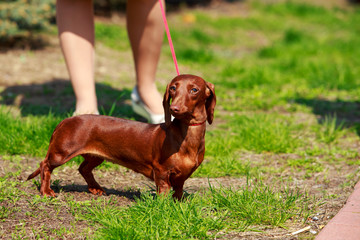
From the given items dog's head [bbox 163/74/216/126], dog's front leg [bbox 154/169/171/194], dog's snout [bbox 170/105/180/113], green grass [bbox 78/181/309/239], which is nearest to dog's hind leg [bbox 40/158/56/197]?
green grass [bbox 78/181/309/239]

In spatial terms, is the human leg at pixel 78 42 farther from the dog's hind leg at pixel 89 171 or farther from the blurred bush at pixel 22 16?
the blurred bush at pixel 22 16

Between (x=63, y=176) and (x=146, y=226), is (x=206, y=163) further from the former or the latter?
(x=146, y=226)

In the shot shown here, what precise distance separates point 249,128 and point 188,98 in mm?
1745

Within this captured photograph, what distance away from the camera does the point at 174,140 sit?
98.3 inches

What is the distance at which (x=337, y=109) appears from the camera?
485 centimetres

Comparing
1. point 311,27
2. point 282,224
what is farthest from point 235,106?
point 311,27

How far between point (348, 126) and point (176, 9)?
6666mm

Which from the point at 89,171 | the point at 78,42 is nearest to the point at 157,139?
the point at 89,171

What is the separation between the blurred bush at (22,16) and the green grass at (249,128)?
106 centimetres

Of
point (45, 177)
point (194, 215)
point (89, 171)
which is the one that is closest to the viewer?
point (194, 215)

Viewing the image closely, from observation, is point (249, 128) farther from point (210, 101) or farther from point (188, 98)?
point (188, 98)

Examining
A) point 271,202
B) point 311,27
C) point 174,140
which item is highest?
point 174,140

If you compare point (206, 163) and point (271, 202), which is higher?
point (271, 202)

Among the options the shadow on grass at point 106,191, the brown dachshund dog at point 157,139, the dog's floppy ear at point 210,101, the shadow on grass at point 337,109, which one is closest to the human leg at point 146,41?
the shadow on grass at point 106,191
